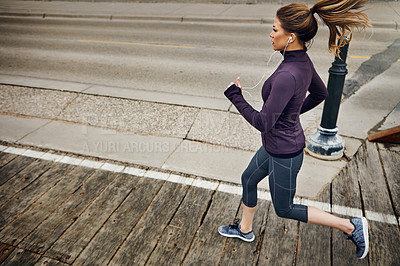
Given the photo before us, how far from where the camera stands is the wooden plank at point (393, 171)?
11.9 feet

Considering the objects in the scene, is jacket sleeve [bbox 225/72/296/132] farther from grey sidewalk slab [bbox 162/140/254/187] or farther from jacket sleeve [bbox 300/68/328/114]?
grey sidewalk slab [bbox 162/140/254/187]

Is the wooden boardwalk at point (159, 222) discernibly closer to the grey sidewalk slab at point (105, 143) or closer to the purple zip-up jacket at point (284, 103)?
the grey sidewalk slab at point (105, 143)

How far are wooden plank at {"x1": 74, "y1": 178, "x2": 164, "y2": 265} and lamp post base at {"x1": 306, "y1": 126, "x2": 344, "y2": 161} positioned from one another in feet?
7.05

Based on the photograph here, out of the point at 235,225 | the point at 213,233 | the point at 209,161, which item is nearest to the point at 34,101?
the point at 209,161

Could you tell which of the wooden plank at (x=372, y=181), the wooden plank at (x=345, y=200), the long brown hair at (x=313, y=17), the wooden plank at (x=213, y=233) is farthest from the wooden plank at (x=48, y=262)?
the wooden plank at (x=372, y=181)

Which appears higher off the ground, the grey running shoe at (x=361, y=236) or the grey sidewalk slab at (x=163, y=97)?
the grey running shoe at (x=361, y=236)

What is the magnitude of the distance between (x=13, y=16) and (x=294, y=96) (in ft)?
59.7

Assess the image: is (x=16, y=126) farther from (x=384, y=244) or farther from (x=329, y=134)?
(x=384, y=244)

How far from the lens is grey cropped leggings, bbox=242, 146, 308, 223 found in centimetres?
254

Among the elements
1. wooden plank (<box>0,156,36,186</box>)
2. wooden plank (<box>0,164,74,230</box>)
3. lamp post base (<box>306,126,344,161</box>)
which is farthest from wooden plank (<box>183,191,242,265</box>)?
wooden plank (<box>0,156,36,186</box>)

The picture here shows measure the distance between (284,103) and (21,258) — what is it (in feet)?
8.92

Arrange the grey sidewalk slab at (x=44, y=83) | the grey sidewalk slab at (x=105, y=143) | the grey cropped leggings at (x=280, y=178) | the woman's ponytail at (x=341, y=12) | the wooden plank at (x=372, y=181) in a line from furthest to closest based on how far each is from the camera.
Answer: the grey sidewalk slab at (x=44, y=83), the grey sidewalk slab at (x=105, y=143), the wooden plank at (x=372, y=181), the grey cropped leggings at (x=280, y=178), the woman's ponytail at (x=341, y=12)

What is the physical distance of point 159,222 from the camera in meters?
3.40

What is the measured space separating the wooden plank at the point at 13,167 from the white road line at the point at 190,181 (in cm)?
11
